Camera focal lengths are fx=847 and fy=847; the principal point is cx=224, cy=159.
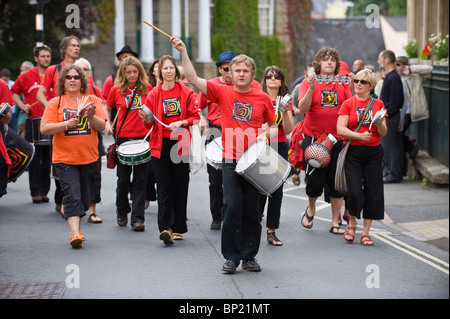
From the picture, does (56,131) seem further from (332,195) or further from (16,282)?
(332,195)

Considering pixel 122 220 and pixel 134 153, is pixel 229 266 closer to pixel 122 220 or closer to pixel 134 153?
pixel 134 153

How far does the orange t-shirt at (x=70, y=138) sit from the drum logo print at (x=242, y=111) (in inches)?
81.6

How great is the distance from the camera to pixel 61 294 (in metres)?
6.71

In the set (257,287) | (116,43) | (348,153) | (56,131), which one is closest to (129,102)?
(56,131)

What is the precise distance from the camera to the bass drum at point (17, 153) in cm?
1003

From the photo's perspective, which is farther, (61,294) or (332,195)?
(332,195)

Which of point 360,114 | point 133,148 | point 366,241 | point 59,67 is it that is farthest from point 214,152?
point 59,67

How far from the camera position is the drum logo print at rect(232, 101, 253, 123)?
747 cm

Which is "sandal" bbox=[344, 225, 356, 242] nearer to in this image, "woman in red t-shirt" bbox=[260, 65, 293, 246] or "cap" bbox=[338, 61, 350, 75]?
"woman in red t-shirt" bbox=[260, 65, 293, 246]

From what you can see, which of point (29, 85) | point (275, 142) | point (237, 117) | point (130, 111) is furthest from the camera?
point (29, 85)

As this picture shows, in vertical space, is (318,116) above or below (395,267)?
above

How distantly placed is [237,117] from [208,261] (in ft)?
4.94

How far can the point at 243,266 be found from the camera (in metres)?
7.72

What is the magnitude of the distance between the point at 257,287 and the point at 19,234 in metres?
3.63
